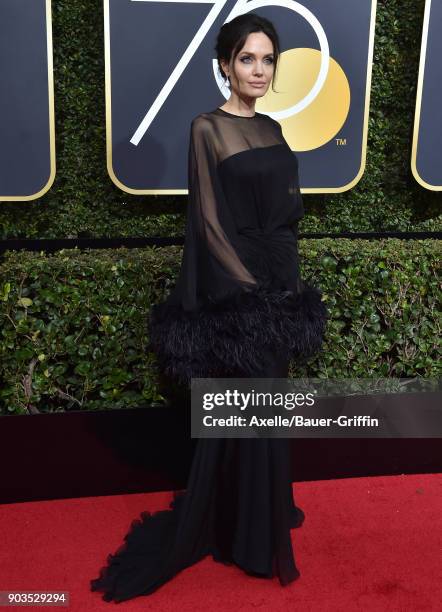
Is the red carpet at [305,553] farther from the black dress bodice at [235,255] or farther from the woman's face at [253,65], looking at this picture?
the woman's face at [253,65]

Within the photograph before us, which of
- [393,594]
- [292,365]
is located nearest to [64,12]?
[292,365]

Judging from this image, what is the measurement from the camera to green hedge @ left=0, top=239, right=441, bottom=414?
3004mm

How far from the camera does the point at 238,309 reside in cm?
217

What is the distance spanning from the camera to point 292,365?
133 inches

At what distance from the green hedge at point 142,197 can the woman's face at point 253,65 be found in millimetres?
2277

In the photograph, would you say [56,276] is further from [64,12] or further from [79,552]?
[64,12]

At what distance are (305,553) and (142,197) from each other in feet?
8.67

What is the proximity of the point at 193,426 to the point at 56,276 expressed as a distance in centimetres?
97

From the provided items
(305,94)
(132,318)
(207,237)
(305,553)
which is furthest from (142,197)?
(305,553)

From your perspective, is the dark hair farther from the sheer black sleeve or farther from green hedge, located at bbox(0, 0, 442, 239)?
green hedge, located at bbox(0, 0, 442, 239)

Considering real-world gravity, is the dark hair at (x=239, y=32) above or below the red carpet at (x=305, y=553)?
above

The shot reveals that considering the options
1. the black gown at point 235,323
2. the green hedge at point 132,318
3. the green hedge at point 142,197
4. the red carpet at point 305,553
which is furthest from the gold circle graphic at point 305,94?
the red carpet at point 305,553

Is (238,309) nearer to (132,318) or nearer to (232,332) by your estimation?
(232,332)

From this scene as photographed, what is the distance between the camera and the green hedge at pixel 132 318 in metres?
3.00
